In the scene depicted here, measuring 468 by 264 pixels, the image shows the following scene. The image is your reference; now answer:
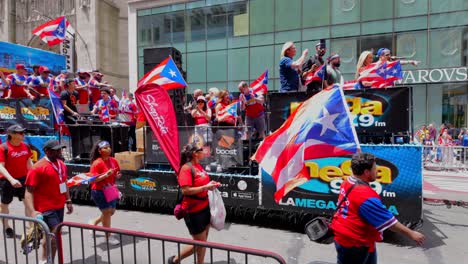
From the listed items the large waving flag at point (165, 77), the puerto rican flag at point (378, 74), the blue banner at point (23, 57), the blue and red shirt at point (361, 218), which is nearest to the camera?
the blue and red shirt at point (361, 218)

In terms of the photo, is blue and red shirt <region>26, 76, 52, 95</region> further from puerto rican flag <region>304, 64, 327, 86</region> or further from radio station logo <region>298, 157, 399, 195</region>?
radio station logo <region>298, 157, 399, 195</region>

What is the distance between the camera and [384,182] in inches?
194

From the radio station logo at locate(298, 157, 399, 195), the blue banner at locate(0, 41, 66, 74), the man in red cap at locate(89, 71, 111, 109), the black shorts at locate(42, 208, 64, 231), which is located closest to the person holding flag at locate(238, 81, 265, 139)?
the radio station logo at locate(298, 157, 399, 195)

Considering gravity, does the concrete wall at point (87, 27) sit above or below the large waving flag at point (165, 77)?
above

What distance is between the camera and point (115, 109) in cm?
953

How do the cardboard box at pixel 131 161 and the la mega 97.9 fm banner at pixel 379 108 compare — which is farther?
the cardboard box at pixel 131 161

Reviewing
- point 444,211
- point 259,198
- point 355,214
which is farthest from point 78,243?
point 444,211

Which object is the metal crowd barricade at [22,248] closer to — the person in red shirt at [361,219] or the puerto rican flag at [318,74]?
the person in red shirt at [361,219]

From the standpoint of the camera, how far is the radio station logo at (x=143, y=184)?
21.3ft

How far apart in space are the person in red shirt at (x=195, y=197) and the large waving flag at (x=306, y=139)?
89cm

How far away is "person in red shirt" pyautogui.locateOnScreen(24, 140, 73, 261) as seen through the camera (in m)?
3.83

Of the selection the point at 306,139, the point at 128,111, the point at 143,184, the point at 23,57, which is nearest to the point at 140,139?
the point at 143,184

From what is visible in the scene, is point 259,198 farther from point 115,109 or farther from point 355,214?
point 115,109

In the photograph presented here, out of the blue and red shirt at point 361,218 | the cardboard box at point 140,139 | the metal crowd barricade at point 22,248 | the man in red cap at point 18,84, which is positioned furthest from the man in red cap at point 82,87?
the blue and red shirt at point 361,218
